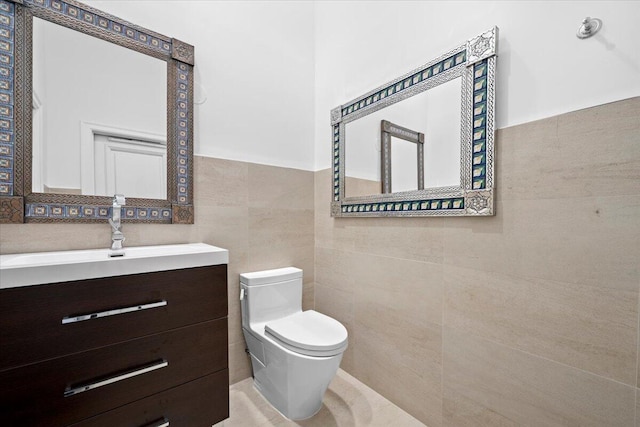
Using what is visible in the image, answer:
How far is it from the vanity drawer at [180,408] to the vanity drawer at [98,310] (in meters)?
0.26

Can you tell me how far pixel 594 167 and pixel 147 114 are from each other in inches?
74.3

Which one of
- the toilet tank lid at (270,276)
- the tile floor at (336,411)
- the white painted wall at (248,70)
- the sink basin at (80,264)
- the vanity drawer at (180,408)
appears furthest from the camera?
the toilet tank lid at (270,276)

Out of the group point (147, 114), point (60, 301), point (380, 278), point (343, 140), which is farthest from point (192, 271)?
point (343, 140)

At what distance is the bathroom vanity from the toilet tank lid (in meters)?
0.39

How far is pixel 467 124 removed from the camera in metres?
1.17

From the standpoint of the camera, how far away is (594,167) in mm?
884

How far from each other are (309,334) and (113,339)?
82cm

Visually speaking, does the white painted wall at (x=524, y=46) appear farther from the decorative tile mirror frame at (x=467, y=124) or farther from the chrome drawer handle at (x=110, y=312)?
the chrome drawer handle at (x=110, y=312)

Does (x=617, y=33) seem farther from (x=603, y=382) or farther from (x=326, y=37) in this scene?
(x=326, y=37)

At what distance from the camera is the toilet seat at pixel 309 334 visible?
125 centimetres

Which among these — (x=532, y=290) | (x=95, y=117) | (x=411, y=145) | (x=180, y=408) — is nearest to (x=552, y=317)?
(x=532, y=290)

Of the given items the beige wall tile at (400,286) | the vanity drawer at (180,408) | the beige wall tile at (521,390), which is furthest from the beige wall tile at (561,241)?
the vanity drawer at (180,408)

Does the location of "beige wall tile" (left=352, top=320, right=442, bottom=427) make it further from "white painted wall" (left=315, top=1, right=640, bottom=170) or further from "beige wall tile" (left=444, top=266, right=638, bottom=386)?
"white painted wall" (left=315, top=1, right=640, bottom=170)

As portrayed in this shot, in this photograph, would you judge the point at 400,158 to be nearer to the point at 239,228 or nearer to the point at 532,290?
the point at 532,290
